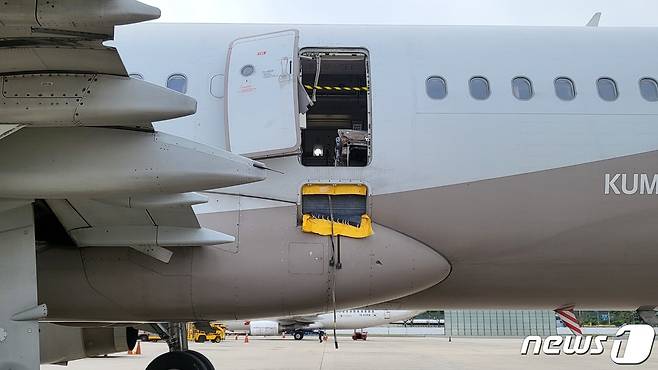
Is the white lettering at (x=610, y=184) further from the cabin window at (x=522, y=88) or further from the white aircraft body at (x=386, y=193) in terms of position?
the cabin window at (x=522, y=88)

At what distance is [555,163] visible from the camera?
7.45 meters

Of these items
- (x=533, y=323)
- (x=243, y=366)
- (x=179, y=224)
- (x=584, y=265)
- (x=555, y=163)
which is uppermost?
(x=555, y=163)

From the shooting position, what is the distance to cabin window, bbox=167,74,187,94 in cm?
766

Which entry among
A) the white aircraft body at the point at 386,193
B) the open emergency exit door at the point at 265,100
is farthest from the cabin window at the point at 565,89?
the open emergency exit door at the point at 265,100

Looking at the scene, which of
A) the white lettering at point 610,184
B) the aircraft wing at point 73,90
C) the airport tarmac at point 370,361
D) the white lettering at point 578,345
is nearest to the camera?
the aircraft wing at point 73,90

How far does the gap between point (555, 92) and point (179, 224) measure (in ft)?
13.2

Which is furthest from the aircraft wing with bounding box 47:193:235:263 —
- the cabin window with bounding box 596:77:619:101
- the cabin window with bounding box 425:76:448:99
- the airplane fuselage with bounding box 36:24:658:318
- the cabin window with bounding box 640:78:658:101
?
the cabin window with bounding box 640:78:658:101

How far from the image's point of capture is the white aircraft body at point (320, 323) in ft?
159

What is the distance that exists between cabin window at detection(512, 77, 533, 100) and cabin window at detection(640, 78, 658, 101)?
1210 mm

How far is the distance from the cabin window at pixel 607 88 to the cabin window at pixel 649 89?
0.95ft

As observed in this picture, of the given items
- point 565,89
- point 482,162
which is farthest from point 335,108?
point 565,89

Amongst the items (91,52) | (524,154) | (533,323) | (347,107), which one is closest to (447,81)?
(524,154)

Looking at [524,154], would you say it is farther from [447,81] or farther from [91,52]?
[91,52]

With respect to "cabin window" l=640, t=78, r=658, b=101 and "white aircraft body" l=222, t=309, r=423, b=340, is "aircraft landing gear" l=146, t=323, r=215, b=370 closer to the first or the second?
"cabin window" l=640, t=78, r=658, b=101
